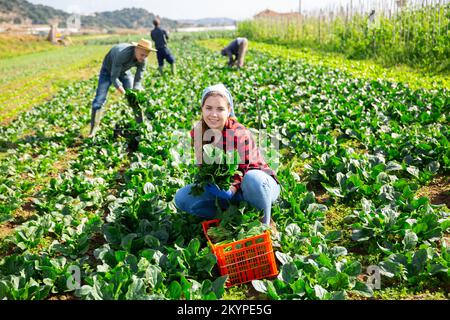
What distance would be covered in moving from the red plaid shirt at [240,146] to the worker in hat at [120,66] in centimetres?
391

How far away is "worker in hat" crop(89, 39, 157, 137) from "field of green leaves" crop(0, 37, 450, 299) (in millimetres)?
538

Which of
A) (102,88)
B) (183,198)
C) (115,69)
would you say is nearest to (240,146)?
(183,198)

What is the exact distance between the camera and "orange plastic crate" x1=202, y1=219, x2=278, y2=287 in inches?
126

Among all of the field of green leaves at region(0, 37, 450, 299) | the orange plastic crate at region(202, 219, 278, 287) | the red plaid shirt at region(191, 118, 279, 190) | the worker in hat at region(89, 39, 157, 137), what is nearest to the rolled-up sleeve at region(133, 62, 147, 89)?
the worker in hat at region(89, 39, 157, 137)

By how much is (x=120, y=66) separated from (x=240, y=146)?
4.40 metres

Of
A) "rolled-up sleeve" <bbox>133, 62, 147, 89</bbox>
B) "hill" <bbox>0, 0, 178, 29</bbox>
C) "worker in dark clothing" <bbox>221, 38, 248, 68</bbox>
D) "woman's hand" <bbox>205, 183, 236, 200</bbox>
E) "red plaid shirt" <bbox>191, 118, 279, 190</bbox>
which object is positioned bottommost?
"woman's hand" <bbox>205, 183, 236, 200</bbox>

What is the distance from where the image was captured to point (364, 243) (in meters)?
3.78

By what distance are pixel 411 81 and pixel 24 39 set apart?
49169mm

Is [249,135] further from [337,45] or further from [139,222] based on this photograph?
[337,45]

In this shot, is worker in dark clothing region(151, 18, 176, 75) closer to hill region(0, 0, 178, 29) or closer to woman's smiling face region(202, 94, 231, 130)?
woman's smiling face region(202, 94, 231, 130)

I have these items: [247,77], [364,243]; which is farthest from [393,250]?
[247,77]

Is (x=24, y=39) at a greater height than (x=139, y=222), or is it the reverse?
(x=24, y=39)

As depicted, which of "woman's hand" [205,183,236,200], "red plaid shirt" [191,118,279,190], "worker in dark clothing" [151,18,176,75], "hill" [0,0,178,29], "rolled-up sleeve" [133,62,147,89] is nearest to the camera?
"woman's hand" [205,183,236,200]
